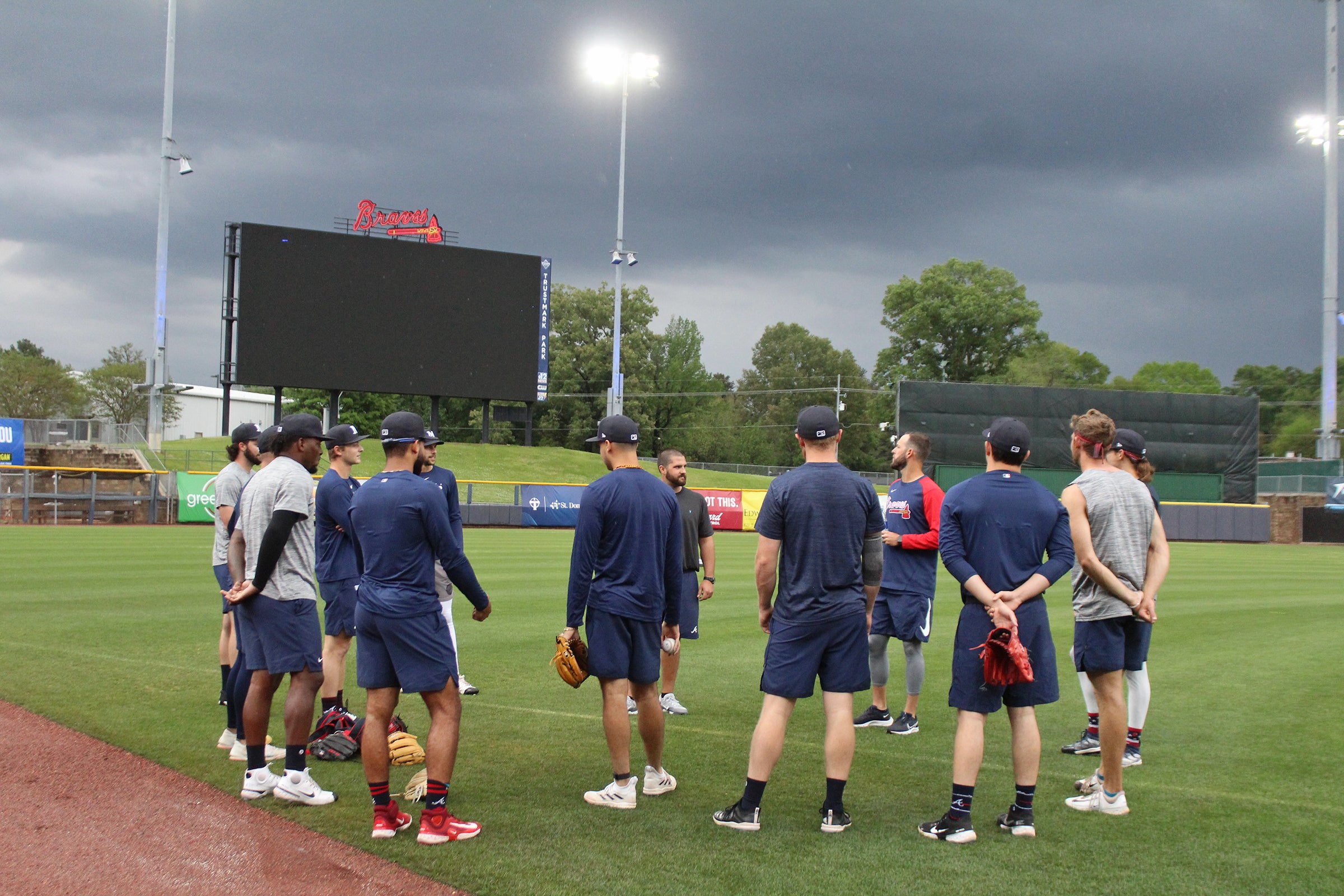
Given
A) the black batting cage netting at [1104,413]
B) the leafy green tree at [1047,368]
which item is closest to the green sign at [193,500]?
the black batting cage netting at [1104,413]

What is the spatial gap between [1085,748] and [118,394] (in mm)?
82905

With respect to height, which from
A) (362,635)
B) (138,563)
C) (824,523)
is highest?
(824,523)

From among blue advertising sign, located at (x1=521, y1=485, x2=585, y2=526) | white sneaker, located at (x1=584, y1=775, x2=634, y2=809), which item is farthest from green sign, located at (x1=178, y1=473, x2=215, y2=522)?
white sneaker, located at (x1=584, y1=775, x2=634, y2=809)

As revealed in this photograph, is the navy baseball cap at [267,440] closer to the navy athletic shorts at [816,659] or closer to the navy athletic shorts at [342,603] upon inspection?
the navy athletic shorts at [342,603]

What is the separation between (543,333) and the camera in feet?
138

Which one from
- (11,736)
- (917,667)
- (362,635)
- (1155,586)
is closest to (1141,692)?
(1155,586)

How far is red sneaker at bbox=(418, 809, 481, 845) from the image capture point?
4.43 metres

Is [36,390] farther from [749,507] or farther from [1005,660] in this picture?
[1005,660]

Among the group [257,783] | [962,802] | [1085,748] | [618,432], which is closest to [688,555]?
[618,432]

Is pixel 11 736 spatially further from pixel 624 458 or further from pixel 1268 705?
pixel 1268 705

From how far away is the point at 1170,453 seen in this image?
39875 mm

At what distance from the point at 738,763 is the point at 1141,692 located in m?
2.64

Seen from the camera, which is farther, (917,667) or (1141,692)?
(917,667)

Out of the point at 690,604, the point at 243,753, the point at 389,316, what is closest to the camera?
the point at 243,753
